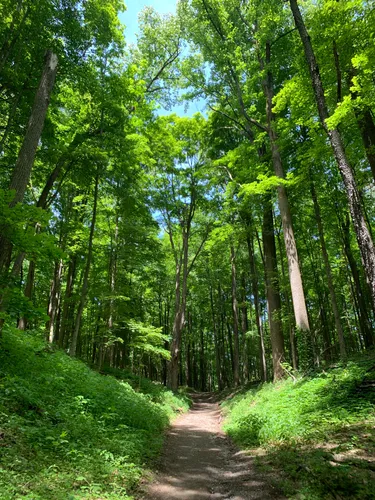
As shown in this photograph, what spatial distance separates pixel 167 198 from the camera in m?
19.0

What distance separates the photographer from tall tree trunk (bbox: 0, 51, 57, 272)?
666 cm

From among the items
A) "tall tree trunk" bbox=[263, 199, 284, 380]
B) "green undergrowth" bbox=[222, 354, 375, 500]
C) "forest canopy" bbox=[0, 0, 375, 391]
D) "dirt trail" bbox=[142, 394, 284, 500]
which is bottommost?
"dirt trail" bbox=[142, 394, 284, 500]

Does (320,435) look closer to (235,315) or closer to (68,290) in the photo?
(68,290)

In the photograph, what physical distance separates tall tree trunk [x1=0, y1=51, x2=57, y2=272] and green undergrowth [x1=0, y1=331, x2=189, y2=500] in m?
2.39

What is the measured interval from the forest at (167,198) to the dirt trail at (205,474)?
186mm

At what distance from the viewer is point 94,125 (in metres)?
11.5

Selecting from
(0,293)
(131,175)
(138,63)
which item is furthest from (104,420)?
(138,63)

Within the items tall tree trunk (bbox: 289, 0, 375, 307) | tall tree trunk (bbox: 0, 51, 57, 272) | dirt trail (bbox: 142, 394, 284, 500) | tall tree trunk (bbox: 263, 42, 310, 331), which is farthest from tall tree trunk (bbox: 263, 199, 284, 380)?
tall tree trunk (bbox: 0, 51, 57, 272)

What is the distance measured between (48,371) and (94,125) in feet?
28.3

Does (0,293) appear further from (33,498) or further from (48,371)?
(48,371)

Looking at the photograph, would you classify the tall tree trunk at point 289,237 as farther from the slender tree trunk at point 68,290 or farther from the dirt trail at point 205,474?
the slender tree trunk at point 68,290

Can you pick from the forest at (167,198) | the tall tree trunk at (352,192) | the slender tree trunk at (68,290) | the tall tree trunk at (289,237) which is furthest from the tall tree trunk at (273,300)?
the slender tree trunk at (68,290)

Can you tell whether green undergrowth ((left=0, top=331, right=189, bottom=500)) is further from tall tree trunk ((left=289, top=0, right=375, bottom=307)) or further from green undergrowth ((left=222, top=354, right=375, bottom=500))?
tall tree trunk ((left=289, top=0, right=375, bottom=307))

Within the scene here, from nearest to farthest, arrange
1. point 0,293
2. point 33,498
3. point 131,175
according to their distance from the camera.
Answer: point 33,498
point 0,293
point 131,175
